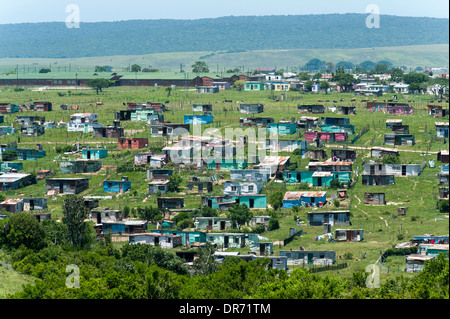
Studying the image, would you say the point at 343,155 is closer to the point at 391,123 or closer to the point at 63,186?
the point at 391,123

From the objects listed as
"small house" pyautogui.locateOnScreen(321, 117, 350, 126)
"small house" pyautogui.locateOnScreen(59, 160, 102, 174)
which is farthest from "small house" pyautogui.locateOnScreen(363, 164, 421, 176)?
"small house" pyautogui.locateOnScreen(59, 160, 102, 174)

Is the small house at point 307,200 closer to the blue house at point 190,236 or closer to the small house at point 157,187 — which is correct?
the blue house at point 190,236

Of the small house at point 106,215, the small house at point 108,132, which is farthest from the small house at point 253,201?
the small house at point 108,132
